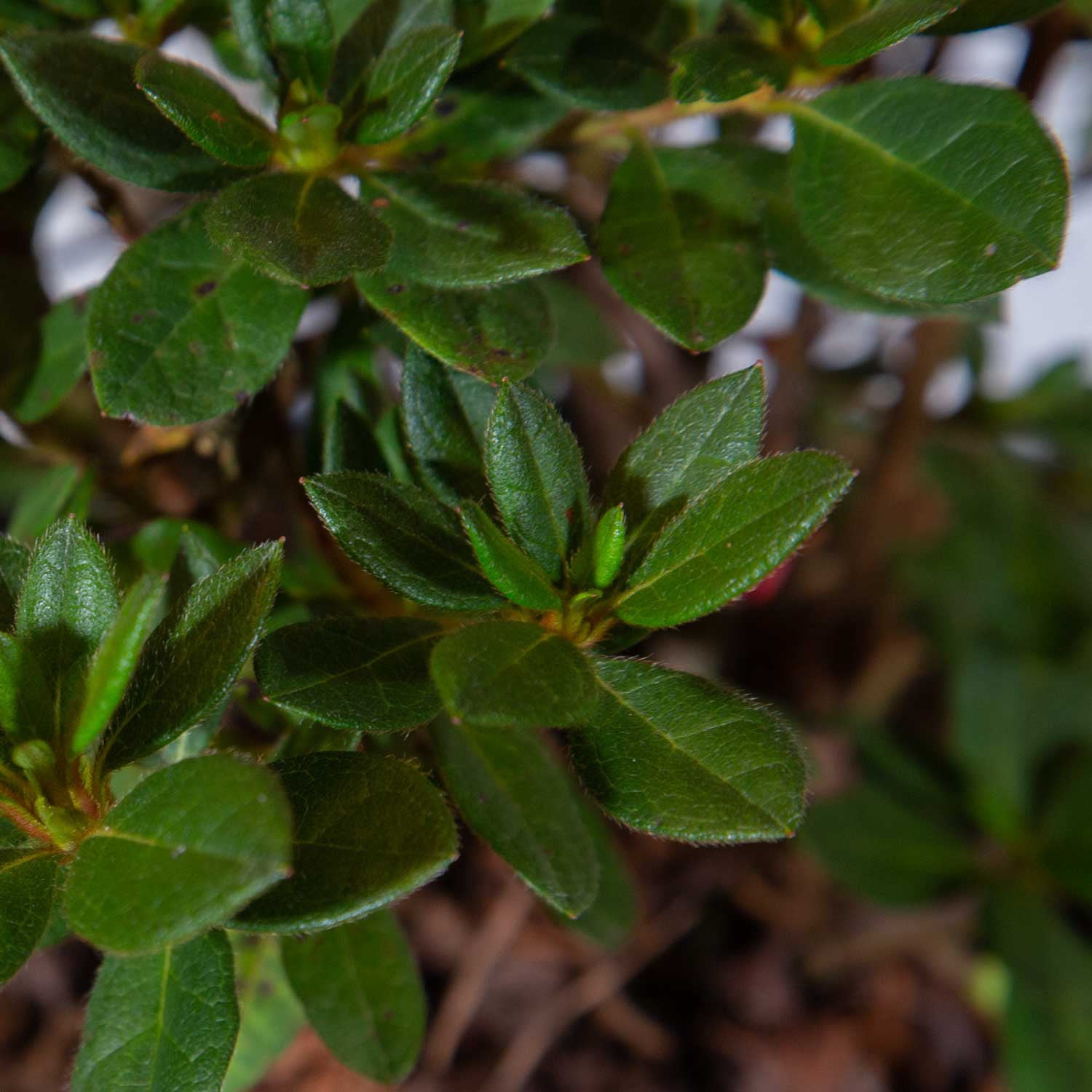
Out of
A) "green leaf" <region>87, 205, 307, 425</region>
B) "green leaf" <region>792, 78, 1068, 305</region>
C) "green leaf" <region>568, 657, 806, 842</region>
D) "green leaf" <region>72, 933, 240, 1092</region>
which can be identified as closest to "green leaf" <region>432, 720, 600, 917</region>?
"green leaf" <region>568, 657, 806, 842</region>

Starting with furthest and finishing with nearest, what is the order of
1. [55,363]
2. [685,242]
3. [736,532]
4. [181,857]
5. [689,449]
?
[55,363]
[685,242]
[689,449]
[736,532]
[181,857]

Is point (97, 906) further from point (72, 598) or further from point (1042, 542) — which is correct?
point (1042, 542)

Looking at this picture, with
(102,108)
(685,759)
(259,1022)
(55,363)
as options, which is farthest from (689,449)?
(259,1022)

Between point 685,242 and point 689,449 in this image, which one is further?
point 685,242

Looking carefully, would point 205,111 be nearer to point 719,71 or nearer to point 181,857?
point 719,71

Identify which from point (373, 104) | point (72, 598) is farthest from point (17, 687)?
point (373, 104)

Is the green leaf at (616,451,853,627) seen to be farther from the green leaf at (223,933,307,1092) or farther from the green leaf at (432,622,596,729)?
the green leaf at (223,933,307,1092)
